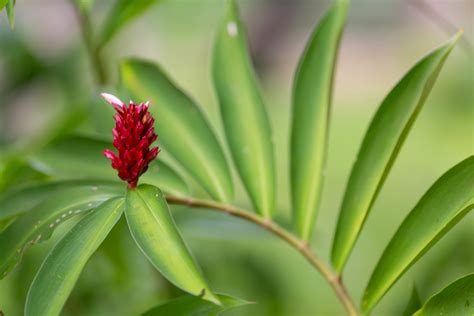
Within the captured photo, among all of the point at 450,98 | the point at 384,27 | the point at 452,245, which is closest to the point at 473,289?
the point at 452,245

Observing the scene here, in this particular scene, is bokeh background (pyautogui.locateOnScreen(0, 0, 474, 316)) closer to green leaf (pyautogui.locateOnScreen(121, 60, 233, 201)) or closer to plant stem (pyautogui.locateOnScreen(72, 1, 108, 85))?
plant stem (pyautogui.locateOnScreen(72, 1, 108, 85))

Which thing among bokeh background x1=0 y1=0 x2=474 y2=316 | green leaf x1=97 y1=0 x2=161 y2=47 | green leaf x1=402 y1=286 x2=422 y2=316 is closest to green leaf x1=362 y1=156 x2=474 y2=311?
green leaf x1=402 y1=286 x2=422 y2=316

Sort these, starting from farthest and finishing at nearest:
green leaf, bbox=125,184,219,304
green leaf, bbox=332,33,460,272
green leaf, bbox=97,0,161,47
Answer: green leaf, bbox=97,0,161,47 < green leaf, bbox=332,33,460,272 < green leaf, bbox=125,184,219,304

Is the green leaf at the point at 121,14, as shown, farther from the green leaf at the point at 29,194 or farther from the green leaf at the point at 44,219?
the green leaf at the point at 44,219

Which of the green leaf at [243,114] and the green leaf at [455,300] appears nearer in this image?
the green leaf at [455,300]

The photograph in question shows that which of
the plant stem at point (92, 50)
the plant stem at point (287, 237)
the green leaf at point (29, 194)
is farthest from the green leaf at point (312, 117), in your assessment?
the plant stem at point (92, 50)
